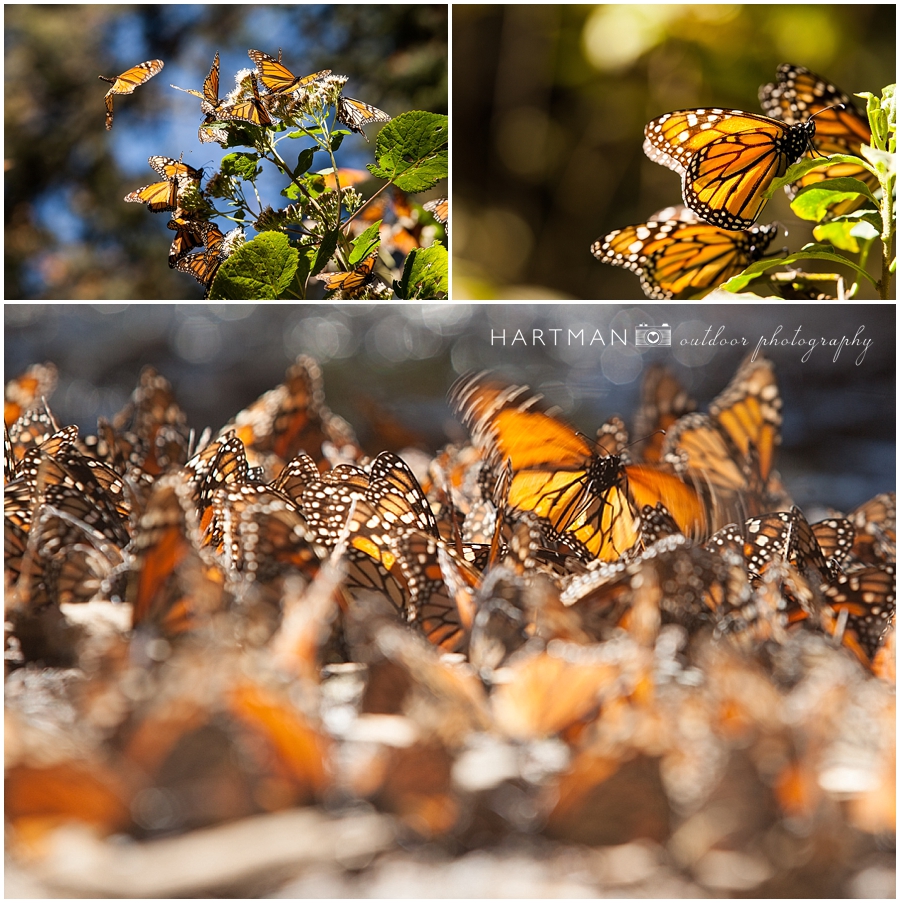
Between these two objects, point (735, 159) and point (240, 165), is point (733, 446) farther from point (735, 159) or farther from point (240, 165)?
point (240, 165)

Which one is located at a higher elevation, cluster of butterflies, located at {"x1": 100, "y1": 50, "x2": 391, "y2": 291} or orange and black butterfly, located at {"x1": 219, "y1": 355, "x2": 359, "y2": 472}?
cluster of butterflies, located at {"x1": 100, "y1": 50, "x2": 391, "y2": 291}

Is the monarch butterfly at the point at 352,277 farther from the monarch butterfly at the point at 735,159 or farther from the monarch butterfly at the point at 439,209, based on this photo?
the monarch butterfly at the point at 735,159

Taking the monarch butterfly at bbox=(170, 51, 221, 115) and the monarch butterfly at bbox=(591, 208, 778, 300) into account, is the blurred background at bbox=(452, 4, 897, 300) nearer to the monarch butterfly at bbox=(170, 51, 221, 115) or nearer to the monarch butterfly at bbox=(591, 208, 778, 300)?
the monarch butterfly at bbox=(591, 208, 778, 300)

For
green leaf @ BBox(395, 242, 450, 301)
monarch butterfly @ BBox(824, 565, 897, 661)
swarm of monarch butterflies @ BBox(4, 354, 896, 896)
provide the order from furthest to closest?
green leaf @ BBox(395, 242, 450, 301), monarch butterfly @ BBox(824, 565, 897, 661), swarm of monarch butterflies @ BBox(4, 354, 896, 896)

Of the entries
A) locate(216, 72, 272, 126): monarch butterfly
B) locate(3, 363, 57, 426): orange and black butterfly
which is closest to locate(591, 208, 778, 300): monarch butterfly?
locate(216, 72, 272, 126): monarch butterfly

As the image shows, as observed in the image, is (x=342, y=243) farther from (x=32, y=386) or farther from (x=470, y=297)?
(x=32, y=386)

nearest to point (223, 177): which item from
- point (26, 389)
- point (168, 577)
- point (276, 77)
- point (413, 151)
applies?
point (276, 77)

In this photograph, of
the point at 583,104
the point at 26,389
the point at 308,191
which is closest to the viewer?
the point at 26,389

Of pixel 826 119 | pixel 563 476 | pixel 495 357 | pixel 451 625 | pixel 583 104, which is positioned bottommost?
pixel 451 625
